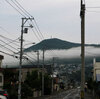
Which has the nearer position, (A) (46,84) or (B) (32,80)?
(B) (32,80)

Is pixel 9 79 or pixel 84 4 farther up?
pixel 84 4

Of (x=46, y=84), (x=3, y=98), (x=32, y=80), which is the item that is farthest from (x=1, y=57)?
(x=3, y=98)

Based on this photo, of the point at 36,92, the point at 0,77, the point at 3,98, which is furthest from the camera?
the point at 36,92

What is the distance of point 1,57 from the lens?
64.6 meters

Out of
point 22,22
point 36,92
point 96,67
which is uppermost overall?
point 22,22

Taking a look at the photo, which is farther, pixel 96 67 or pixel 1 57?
pixel 96 67

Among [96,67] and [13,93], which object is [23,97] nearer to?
[13,93]

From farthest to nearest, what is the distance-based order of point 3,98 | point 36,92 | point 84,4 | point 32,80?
point 36,92 < point 32,80 < point 3,98 < point 84,4

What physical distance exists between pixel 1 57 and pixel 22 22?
827 inches

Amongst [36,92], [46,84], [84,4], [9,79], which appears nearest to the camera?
[84,4]

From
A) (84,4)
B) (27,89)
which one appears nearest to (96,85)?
(27,89)

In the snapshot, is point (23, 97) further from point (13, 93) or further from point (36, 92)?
point (36, 92)

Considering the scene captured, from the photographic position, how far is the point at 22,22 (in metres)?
45.5

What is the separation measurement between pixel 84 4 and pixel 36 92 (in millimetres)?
54442
